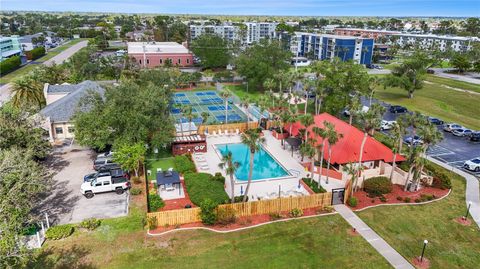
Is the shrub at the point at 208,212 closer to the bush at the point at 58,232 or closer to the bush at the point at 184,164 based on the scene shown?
the bush at the point at 58,232

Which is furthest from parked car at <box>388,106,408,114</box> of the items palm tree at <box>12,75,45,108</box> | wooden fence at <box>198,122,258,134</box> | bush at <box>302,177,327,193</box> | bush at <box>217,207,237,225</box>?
palm tree at <box>12,75,45,108</box>

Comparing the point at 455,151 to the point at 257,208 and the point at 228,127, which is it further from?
the point at 257,208

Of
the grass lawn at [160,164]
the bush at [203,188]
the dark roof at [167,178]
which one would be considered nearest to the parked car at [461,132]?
the bush at [203,188]

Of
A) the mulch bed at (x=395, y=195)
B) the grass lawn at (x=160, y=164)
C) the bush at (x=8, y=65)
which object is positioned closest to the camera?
the mulch bed at (x=395, y=195)

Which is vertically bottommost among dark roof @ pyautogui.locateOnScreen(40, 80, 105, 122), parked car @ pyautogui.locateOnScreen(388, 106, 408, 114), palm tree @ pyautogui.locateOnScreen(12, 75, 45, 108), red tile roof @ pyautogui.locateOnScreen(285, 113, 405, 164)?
parked car @ pyautogui.locateOnScreen(388, 106, 408, 114)

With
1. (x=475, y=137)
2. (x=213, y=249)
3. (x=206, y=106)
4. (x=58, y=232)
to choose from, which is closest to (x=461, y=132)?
(x=475, y=137)

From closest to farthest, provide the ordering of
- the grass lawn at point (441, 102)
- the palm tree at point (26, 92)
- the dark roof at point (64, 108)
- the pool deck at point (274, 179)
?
1. the pool deck at point (274, 179)
2. the dark roof at point (64, 108)
3. the palm tree at point (26, 92)
4. the grass lawn at point (441, 102)

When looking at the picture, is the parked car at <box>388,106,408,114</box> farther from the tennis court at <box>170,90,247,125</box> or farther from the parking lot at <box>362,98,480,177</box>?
the tennis court at <box>170,90,247,125</box>
